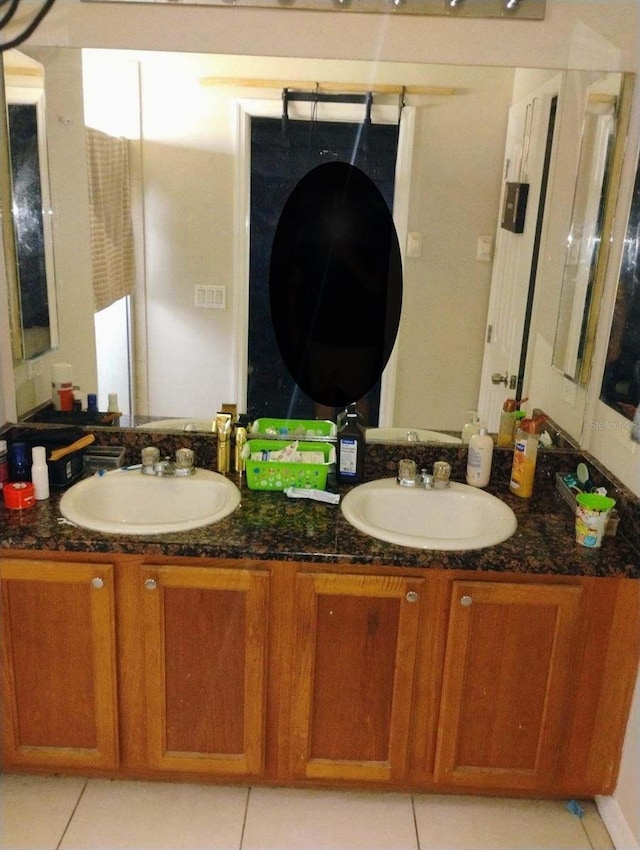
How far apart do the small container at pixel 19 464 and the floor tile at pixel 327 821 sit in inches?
41.0

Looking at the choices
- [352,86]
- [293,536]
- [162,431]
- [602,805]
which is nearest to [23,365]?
[162,431]

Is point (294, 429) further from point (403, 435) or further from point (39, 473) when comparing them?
point (39, 473)

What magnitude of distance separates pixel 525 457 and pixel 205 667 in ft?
3.33

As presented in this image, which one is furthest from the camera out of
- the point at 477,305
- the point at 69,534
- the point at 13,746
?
the point at 477,305

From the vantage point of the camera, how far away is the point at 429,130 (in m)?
1.86

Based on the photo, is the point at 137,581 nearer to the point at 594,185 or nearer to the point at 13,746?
the point at 13,746

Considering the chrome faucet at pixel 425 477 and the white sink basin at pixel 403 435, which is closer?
the chrome faucet at pixel 425 477

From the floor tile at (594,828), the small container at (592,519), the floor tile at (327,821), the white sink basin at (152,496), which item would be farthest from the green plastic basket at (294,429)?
the floor tile at (594,828)

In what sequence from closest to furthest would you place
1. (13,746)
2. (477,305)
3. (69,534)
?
(69,534), (13,746), (477,305)

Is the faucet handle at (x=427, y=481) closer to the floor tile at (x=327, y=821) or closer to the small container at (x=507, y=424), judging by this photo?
the small container at (x=507, y=424)

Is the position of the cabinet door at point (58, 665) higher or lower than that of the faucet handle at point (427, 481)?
lower

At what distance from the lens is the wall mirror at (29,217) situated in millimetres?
1873

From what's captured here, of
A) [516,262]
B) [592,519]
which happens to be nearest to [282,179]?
[516,262]

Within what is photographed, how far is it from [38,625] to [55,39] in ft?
4.87
